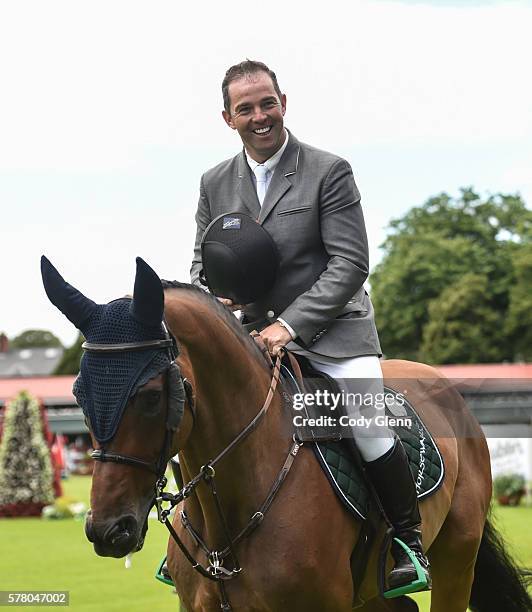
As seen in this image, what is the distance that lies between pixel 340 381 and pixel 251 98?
1451mm

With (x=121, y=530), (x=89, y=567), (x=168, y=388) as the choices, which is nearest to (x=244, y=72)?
(x=168, y=388)

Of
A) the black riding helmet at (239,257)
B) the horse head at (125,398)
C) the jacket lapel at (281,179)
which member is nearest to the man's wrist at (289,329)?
the black riding helmet at (239,257)

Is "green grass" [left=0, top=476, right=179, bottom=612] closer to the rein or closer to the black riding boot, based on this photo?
the black riding boot

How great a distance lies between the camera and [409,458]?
5035mm

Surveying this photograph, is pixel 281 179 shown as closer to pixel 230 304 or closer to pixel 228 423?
pixel 230 304

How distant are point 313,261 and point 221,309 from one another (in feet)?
2.32

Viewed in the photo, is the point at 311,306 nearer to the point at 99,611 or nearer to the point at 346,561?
the point at 346,561

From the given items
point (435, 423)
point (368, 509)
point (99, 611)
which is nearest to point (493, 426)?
point (99, 611)

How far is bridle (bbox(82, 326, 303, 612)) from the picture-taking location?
3.55 m

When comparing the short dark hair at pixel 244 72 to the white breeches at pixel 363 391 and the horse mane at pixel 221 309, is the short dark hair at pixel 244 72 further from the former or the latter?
the white breeches at pixel 363 391

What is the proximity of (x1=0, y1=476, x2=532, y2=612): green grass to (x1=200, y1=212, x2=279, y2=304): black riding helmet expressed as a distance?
11.6 feet

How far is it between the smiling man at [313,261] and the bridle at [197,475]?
Result: 34 centimetres

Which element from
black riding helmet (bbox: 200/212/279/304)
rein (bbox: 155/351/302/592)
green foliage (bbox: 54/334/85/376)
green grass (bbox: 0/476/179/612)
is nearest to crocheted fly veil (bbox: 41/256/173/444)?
rein (bbox: 155/351/302/592)

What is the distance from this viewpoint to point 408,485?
4566mm
